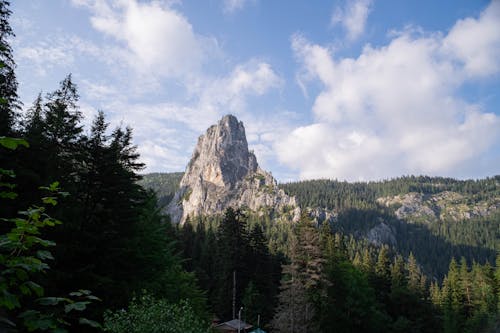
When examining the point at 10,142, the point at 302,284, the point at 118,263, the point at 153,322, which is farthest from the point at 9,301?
A: the point at 302,284

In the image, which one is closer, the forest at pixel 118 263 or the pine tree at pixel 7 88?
the forest at pixel 118 263

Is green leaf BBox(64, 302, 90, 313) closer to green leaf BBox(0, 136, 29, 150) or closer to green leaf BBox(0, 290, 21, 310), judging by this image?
green leaf BBox(0, 290, 21, 310)

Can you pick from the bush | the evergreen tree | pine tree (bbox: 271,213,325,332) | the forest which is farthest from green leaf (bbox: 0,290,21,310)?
the evergreen tree

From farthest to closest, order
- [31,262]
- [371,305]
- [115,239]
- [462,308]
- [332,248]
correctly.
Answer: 1. [462,308]
2. [332,248]
3. [371,305]
4. [115,239]
5. [31,262]

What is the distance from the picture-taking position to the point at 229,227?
164 feet

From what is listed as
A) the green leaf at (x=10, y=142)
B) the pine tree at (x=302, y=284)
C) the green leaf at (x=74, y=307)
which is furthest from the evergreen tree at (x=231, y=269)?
the green leaf at (x=10, y=142)

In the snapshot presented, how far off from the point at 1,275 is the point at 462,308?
71576mm

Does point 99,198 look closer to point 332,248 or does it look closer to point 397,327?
point 332,248

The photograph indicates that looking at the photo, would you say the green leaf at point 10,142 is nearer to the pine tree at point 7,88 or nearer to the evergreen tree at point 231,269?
the pine tree at point 7,88

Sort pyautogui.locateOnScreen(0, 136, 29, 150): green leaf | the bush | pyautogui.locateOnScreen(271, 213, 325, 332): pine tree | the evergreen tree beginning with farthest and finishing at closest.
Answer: the evergreen tree
pyautogui.locateOnScreen(271, 213, 325, 332): pine tree
the bush
pyautogui.locateOnScreen(0, 136, 29, 150): green leaf

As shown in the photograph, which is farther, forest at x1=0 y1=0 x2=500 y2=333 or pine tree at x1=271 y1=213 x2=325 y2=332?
pine tree at x1=271 y1=213 x2=325 y2=332

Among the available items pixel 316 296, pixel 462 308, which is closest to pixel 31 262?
pixel 316 296

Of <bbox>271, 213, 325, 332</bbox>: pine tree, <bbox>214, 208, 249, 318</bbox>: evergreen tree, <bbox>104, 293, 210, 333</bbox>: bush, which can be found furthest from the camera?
<bbox>214, 208, 249, 318</bbox>: evergreen tree

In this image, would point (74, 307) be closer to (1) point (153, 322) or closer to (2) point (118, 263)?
(1) point (153, 322)
